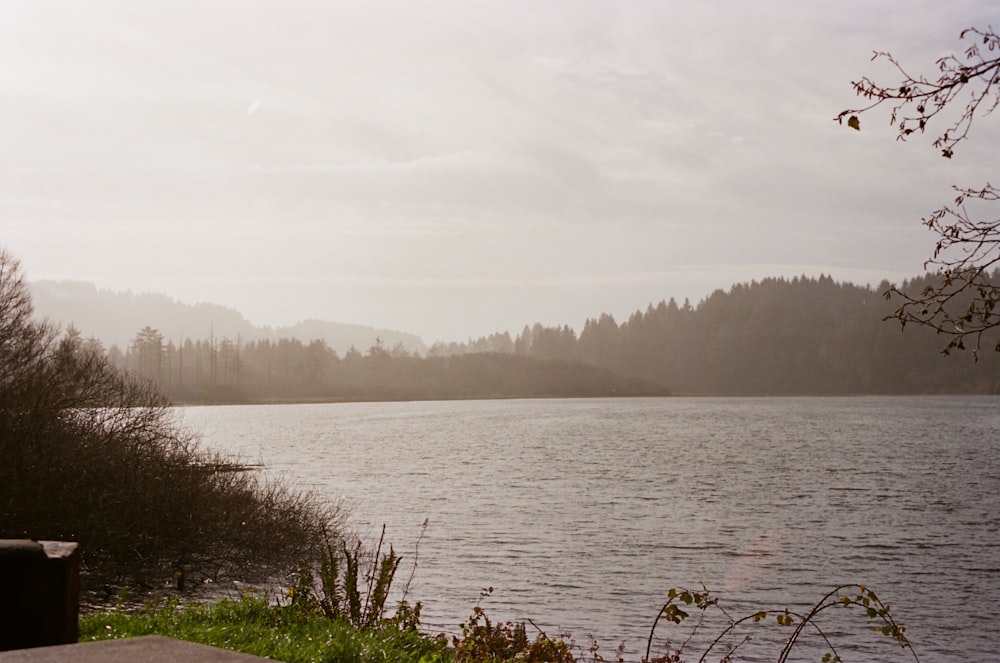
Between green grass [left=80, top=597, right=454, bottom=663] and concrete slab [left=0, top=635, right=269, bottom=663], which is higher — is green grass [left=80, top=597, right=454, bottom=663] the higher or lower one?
the lower one

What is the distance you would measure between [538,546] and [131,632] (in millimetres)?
30827

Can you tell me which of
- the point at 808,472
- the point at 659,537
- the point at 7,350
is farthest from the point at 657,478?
the point at 7,350

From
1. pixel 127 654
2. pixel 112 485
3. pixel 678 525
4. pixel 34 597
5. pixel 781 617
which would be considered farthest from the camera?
pixel 678 525

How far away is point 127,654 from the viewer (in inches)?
105

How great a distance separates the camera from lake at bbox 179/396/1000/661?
29.5m

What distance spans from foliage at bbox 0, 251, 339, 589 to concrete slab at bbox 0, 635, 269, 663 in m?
23.6

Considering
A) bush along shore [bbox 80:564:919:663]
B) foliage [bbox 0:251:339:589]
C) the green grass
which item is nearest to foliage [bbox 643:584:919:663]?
bush along shore [bbox 80:564:919:663]

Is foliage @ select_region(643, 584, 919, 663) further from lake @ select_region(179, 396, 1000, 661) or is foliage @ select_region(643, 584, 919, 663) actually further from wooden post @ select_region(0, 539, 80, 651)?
wooden post @ select_region(0, 539, 80, 651)

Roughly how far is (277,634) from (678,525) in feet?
123

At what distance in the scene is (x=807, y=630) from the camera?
91.3ft

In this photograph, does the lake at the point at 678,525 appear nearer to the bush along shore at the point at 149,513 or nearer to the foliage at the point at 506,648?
the bush along shore at the point at 149,513

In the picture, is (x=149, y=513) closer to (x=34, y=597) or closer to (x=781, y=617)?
(x=781, y=617)

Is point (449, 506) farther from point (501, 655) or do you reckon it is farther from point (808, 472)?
point (501, 655)

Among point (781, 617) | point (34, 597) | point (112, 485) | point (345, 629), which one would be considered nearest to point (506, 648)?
point (345, 629)
